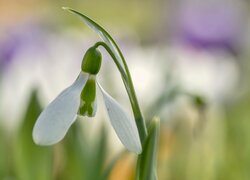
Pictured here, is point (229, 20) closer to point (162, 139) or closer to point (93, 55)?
point (162, 139)

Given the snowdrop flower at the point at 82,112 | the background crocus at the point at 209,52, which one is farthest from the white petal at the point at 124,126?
the background crocus at the point at 209,52

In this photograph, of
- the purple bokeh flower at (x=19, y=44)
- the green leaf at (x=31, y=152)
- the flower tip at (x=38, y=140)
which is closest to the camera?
the flower tip at (x=38, y=140)

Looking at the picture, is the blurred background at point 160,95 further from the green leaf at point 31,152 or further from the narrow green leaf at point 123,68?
the narrow green leaf at point 123,68

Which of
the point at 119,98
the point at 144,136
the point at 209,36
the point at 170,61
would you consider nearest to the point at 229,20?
the point at 209,36

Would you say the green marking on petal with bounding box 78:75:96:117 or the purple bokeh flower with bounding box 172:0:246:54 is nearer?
the green marking on petal with bounding box 78:75:96:117

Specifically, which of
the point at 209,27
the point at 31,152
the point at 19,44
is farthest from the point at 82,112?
the point at 209,27

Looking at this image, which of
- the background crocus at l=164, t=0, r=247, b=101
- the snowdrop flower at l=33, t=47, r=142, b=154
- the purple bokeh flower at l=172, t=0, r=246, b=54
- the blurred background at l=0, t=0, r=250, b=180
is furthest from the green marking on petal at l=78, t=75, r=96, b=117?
the purple bokeh flower at l=172, t=0, r=246, b=54

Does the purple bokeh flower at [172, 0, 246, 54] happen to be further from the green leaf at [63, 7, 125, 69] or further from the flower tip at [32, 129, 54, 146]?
the flower tip at [32, 129, 54, 146]
